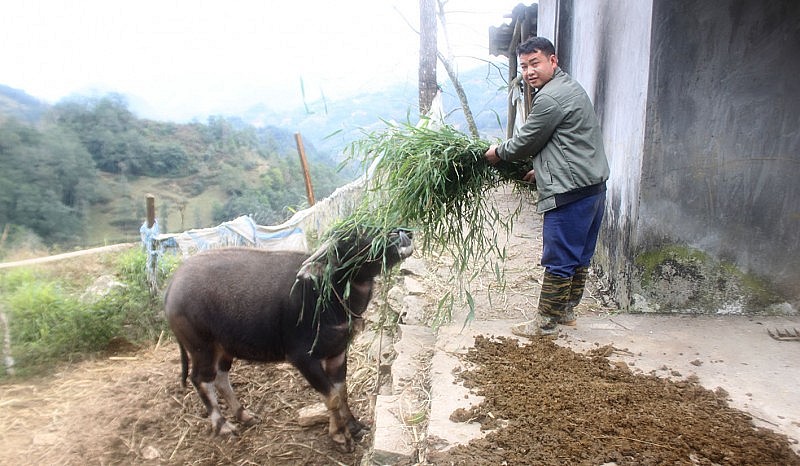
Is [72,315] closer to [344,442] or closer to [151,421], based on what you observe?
[151,421]

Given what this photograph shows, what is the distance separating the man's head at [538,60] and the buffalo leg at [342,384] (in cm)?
231

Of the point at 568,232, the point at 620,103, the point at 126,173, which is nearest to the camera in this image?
the point at 568,232

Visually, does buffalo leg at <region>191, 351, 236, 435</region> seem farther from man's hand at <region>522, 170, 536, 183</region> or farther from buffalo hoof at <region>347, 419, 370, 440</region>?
man's hand at <region>522, 170, 536, 183</region>

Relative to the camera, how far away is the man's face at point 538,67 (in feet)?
11.2

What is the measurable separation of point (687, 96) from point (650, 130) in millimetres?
331

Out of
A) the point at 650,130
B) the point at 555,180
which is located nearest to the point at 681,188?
the point at 650,130

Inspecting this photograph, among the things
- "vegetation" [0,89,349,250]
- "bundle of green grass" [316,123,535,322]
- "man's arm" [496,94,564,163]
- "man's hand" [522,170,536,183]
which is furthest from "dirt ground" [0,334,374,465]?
"vegetation" [0,89,349,250]

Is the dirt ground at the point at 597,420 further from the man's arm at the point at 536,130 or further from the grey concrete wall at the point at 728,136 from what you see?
the grey concrete wall at the point at 728,136

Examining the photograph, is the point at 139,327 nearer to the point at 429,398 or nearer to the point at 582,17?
the point at 429,398

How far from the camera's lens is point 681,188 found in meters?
3.82

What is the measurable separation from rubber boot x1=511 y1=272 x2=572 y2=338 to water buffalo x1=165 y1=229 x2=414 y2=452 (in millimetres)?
1060

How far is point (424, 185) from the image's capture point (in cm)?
326

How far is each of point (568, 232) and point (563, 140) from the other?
610 mm

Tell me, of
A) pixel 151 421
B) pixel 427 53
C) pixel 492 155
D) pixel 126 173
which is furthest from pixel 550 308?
pixel 427 53
